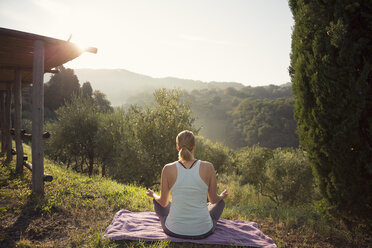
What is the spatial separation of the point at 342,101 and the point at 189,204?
3.98 m

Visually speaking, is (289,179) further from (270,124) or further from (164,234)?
(270,124)

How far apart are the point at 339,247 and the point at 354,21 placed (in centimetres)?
494

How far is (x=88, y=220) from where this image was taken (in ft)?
17.3

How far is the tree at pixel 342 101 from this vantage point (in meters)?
4.91

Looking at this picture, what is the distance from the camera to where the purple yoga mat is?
4.25 m

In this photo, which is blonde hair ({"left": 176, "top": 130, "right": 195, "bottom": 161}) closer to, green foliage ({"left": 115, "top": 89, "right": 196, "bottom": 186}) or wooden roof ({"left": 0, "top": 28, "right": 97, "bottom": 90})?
wooden roof ({"left": 0, "top": 28, "right": 97, "bottom": 90})

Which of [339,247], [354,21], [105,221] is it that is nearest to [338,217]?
[339,247]

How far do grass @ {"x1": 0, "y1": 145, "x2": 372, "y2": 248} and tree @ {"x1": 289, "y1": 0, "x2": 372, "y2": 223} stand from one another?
72 cm

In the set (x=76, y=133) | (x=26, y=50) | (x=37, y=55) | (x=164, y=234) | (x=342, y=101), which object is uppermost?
(x=26, y=50)

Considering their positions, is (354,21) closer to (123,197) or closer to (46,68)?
(123,197)

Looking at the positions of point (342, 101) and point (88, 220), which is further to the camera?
point (88, 220)

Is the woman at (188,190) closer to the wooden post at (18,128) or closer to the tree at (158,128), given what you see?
the wooden post at (18,128)

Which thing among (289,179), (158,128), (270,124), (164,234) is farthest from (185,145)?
(270,124)

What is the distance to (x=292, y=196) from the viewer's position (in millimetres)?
15820
